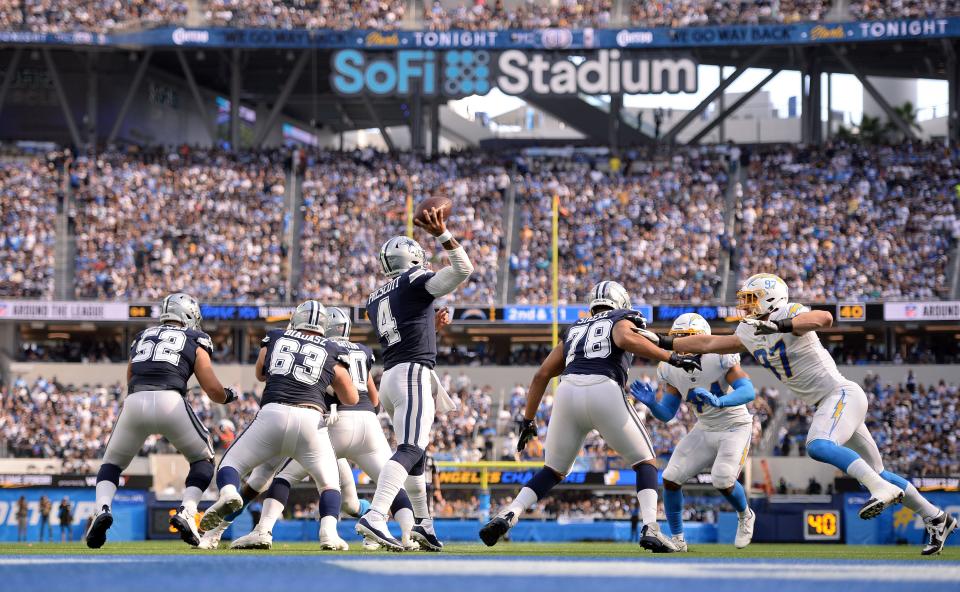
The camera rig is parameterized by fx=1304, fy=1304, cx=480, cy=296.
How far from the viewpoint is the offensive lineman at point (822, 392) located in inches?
392

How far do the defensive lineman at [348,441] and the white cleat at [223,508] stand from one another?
0.84 m

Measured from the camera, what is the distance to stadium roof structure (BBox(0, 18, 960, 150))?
127ft

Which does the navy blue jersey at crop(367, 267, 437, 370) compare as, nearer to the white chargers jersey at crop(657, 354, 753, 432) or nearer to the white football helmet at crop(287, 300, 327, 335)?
the white football helmet at crop(287, 300, 327, 335)

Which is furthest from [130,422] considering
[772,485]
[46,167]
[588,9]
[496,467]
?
[588,9]

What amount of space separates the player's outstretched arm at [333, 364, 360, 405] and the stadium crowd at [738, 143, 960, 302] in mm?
23940

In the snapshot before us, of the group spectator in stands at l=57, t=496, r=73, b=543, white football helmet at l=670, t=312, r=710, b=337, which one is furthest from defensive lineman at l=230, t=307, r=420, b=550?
spectator in stands at l=57, t=496, r=73, b=543

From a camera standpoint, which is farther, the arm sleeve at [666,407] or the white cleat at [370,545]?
the arm sleeve at [666,407]

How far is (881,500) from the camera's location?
32.1 ft

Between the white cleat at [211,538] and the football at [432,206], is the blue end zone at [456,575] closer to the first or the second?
the football at [432,206]

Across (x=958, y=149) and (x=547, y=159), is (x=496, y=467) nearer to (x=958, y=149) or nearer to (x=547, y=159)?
(x=547, y=159)

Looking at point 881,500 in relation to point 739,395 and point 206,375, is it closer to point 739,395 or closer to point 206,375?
point 739,395

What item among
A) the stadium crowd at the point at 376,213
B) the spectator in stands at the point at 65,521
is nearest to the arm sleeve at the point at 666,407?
the spectator in stands at the point at 65,521

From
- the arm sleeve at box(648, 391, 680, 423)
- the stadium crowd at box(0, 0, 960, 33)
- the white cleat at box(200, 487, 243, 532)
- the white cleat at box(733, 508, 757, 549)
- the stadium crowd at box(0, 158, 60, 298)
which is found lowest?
the white cleat at box(733, 508, 757, 549)

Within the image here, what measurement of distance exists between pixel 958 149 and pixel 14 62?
93.3ft
